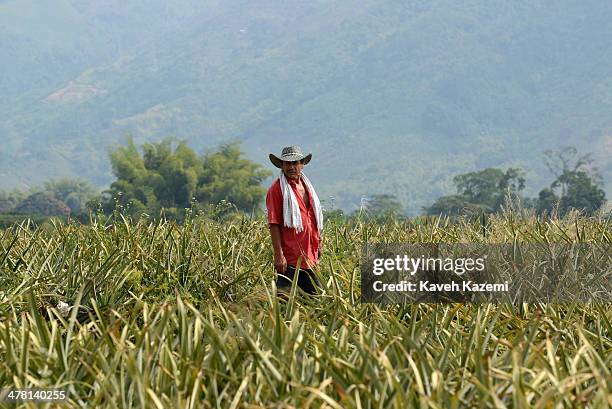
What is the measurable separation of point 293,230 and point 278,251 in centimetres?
19

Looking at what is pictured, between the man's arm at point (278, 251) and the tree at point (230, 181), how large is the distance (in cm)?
8942

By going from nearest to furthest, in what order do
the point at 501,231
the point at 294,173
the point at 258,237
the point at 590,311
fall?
the point at 590,311
the point at 294,173
the point at 501,231
the point at 258,237

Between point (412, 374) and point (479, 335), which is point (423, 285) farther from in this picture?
point (412, 374)

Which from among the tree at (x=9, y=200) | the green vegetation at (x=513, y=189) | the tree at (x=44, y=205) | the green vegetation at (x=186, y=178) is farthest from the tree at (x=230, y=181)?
the tree at (x=9, y=200)

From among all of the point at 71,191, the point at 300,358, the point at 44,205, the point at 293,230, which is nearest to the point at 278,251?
the point at 293,230

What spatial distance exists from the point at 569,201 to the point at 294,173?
8998 cm

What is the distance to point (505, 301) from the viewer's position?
648cm

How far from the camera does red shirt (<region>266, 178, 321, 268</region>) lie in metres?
7.02

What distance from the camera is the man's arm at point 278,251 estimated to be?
7.01 m

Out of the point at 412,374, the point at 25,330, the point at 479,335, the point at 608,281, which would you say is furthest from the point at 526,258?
the point at 25,330

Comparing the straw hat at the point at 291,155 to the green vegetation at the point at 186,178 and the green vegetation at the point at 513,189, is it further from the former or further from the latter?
the green vegetation at the point at 186,178

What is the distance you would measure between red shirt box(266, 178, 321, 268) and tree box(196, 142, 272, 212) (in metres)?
89.3

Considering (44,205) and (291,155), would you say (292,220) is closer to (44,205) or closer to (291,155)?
(291,155)

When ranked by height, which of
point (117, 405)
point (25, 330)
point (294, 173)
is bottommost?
point (117, 405)
